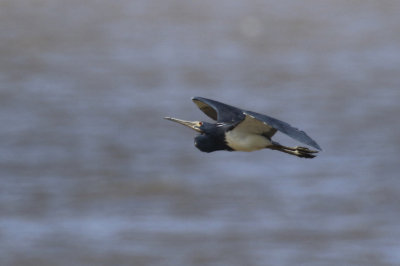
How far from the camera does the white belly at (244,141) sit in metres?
8.23

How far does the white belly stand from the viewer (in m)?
8.23

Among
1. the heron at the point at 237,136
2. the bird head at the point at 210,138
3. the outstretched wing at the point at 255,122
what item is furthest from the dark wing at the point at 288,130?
the bird head at the point at 210,138

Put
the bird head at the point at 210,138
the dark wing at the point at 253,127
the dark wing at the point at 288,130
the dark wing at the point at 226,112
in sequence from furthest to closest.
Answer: the dark wing at the point at 226,112 < the bird head at the point at 210,138 < the dark wing at the point at 253,127 < the dark wing at the point at 288,130

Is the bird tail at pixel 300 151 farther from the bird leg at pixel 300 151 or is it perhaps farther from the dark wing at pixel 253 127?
the dark wing at pixel 253 127

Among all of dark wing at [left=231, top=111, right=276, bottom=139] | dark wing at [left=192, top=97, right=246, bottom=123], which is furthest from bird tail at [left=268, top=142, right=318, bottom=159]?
dark wing at [left=192, top=97, right=246, bottom=123]

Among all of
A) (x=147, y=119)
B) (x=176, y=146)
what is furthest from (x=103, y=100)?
(x=176, y=146)

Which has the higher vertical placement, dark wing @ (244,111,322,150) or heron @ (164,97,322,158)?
heron @ (164,97,322,158)

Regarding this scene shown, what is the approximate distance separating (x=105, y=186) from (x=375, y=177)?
397cm

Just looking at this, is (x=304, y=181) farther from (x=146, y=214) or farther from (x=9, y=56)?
(x=9, y=56)

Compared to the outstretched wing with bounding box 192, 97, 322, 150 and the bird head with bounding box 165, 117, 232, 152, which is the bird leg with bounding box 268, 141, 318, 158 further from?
the bird head with bounding box 165, 117, 232, 152

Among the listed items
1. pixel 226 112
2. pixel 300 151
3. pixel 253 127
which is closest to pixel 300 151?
pixel 300 151

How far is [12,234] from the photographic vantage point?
17562 mm

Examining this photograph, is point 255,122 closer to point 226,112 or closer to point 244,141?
point 244,141

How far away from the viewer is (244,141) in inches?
324
